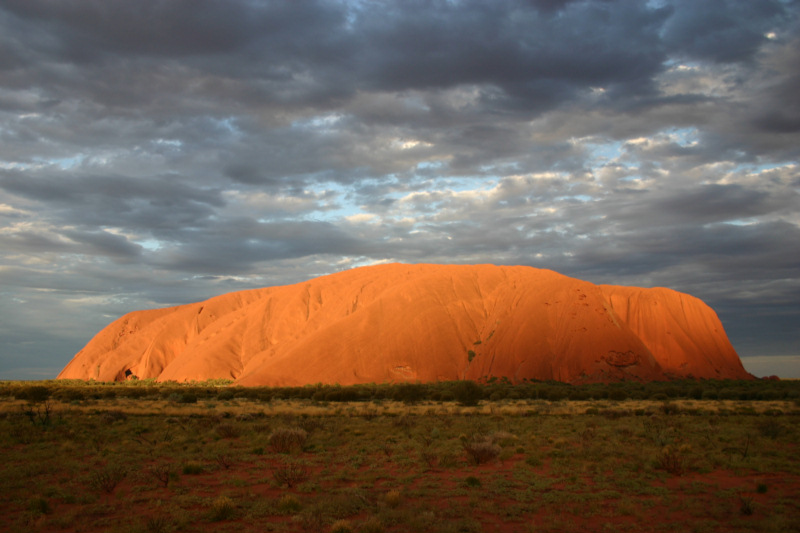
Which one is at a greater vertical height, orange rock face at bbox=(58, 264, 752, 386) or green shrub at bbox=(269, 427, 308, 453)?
orange rock face at bbox=(58, 264, 752, 386)

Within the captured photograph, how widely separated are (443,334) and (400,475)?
5246cm

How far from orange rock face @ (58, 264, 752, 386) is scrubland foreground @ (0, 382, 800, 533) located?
3603cm

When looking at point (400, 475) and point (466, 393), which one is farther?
point (466, 393)

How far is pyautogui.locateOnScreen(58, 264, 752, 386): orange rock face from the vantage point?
203 feet

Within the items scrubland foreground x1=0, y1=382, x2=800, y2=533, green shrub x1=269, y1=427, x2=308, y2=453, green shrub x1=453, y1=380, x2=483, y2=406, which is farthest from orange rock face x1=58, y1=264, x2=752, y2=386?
green shrub x1=269, y1=427, x2=308, y2=453

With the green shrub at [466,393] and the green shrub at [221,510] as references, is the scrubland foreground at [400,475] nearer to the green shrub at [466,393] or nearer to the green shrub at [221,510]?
the green shrub at [221,510]

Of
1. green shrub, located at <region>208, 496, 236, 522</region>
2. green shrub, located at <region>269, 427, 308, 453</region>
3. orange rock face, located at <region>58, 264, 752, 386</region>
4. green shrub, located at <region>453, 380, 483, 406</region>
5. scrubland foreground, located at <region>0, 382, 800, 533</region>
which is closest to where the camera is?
scrubland foreground, located at <region>0, 382, 800, 533</region>

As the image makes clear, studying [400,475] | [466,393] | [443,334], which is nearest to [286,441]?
[400,475]

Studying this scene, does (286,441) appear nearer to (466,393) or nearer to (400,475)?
(400,475)

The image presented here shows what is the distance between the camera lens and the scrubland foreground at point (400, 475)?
10430mm

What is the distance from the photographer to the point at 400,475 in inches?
575

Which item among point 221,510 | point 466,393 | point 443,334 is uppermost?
point 443,334

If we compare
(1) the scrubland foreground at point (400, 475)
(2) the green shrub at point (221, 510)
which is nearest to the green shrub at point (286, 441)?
(1) the scrubland foreground at point (400, 475)

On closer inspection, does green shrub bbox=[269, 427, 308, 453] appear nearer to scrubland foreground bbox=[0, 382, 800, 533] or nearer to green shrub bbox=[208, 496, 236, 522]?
scrubland foreground bbox=[0, 382, 800, 533]
